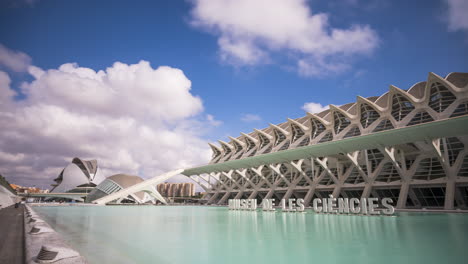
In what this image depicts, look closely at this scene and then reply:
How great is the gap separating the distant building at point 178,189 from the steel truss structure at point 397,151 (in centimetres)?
10628

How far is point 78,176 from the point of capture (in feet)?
271

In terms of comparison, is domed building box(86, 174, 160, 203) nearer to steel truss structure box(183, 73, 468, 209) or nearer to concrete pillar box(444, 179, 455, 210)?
steel truss structure box(183, 73, 468, 209)

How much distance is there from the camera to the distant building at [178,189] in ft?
482

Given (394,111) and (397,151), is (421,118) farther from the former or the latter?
(397,151)

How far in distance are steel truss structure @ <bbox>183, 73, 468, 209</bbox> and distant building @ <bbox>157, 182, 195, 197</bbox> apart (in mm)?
106279

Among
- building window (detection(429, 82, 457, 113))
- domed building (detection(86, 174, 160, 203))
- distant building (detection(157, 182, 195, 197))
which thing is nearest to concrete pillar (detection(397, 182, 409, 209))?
building window (detection(429, 82, 457, 113))

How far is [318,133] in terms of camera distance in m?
43.5

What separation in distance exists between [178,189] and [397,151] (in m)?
134

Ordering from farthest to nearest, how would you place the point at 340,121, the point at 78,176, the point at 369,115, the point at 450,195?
the point at 78,176 → the point at 340,121 → the point at 369,115 → the point at 450,195

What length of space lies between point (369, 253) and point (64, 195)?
89376 millimetres

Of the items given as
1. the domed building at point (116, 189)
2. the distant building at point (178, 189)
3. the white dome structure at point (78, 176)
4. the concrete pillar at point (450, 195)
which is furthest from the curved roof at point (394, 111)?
the distant building at point (178, 189)

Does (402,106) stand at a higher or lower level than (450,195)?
higher

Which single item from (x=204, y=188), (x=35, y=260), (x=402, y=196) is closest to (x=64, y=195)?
(x=204, y=188)

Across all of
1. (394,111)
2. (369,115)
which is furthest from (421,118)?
(369,115)
